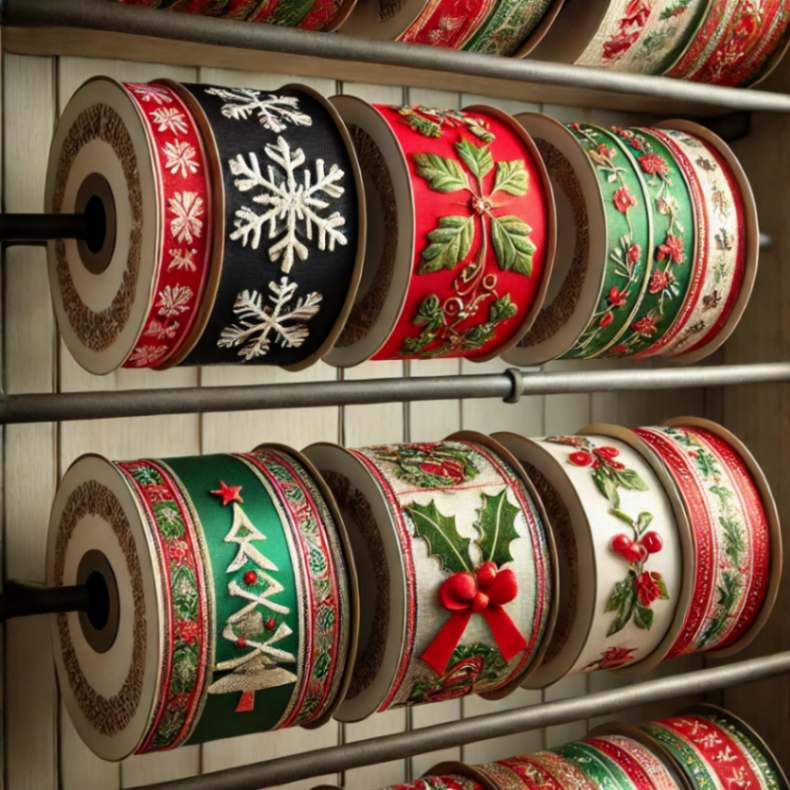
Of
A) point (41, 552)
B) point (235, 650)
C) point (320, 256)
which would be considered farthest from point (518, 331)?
point (41, 552)

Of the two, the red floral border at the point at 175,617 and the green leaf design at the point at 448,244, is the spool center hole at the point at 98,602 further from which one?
the green leaf design at the point at 448,244

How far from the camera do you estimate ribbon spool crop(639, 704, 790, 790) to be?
121 centimetres

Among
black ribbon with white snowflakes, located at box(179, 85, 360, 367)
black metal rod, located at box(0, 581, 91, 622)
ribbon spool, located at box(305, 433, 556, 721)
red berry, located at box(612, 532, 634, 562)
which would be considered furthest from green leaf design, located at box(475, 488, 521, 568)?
black metal rod, located at box(0, 581, 91, 622)

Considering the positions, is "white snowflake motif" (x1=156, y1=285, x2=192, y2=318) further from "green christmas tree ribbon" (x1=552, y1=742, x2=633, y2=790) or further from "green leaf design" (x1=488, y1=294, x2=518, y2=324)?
"green christmas tree ribbon" (x1=552, y1=742, x2=633, y2=790)

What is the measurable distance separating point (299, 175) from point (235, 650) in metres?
0.36

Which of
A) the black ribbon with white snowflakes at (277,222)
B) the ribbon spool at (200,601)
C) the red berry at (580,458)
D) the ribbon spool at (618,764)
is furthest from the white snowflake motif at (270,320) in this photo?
the ribbon spool at (618,764)

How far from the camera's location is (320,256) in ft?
3.01

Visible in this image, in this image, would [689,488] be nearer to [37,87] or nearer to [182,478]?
[182,478]

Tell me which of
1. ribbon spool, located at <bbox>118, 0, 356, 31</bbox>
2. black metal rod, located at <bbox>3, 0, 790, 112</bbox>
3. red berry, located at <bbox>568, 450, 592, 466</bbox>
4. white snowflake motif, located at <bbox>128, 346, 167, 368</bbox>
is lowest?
red berry, located at <bbox>568, 450, 592, 466</bbox>

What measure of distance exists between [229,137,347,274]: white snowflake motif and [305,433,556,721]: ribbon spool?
21 centimetres

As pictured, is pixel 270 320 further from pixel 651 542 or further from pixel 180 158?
pixel 651 542

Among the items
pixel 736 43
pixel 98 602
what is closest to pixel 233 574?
pixel 98 602

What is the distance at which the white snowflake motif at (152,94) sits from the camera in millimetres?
886

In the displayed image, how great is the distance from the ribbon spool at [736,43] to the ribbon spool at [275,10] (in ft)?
1.27
